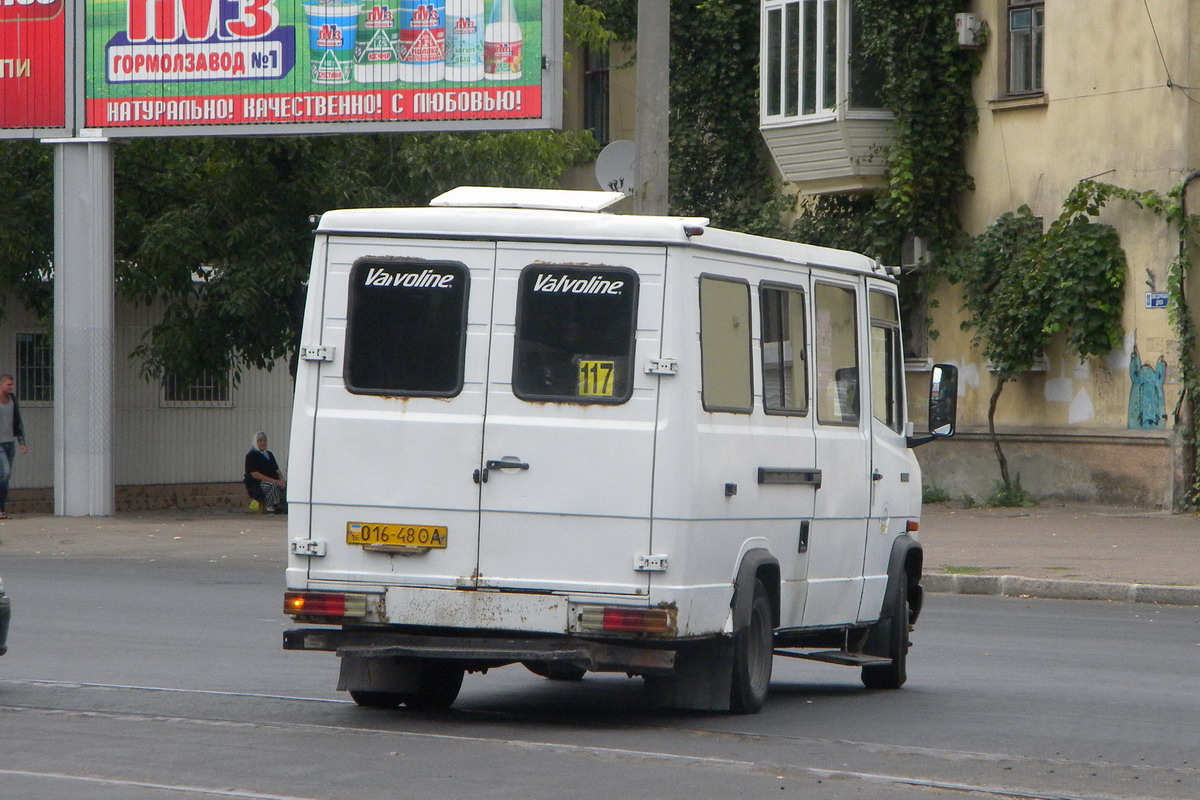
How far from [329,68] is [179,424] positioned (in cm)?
917

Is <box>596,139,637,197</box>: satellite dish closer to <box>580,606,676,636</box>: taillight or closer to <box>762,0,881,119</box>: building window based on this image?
<box>762,0,881,119</box>: building window

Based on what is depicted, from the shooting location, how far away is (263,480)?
27641 mm

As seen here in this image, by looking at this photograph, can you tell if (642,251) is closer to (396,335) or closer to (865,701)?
(396,335)

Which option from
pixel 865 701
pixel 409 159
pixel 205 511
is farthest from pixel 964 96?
pixel 865 701

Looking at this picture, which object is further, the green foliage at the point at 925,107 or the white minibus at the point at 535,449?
the green foliage at the point at 925,107

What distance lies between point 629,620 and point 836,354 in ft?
7.87

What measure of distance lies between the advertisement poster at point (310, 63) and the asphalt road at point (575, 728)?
10512 mm

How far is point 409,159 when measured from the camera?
85.8ft

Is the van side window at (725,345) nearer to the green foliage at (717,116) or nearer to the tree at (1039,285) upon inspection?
the tree at (1039,285)

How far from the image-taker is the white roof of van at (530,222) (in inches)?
347

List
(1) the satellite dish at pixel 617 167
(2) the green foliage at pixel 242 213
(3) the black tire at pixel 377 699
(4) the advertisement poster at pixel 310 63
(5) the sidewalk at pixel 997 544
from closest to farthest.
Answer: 1. (3) the black tire at pixel 377 699
2. (5) the sidewalk at pixel 997 544
3. (1) the satellite dish at pixel 617 167
4. (4) the advertisement poster at pixel 310 63
5. (2) the green foliage at pixel 242 213

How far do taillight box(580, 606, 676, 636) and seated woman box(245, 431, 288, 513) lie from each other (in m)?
19.5

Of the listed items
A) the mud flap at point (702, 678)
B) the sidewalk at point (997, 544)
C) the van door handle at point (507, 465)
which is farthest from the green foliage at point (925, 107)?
the van door handle at point (507, 465)

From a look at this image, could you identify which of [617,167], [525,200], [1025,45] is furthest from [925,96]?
[525,200]
